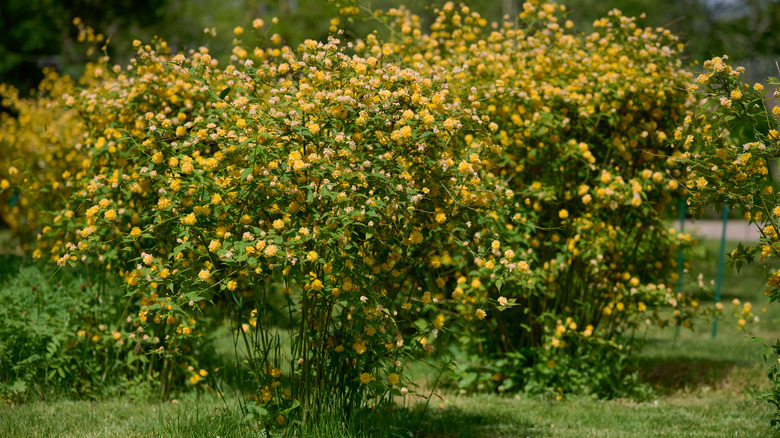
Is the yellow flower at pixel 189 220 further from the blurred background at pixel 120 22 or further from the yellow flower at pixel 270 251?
the blurred background at pixel 120 22

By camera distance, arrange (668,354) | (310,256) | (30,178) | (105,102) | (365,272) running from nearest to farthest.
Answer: (310,256) → (365,272) → (105,102) → (30,178) → (668,354)

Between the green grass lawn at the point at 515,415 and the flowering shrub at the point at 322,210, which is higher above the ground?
the flowering shrub at the point at 322,210

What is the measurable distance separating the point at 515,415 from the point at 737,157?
2080 mm

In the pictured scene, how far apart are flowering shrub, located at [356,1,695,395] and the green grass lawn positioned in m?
0.40

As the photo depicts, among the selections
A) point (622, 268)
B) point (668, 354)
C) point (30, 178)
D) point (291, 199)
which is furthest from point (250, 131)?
point (668, 354)

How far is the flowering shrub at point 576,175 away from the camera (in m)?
4.97

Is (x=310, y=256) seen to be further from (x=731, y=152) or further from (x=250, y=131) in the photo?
(x=731, y=152)

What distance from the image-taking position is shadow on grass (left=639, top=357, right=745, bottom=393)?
5688 mm

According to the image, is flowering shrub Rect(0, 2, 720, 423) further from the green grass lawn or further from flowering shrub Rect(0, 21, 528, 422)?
the green grass lawn

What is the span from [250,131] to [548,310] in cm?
281

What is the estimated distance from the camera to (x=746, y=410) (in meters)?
4.86

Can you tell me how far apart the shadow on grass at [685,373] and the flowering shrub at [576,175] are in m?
0.54

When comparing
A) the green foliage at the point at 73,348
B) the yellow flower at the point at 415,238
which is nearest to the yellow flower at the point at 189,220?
the yellow flower at the point at 415,238

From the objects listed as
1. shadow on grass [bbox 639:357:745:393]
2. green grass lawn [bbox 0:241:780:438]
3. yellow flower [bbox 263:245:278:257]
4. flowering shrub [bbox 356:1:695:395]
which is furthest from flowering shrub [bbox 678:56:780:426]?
shadow on grass [bbox 639:357:745:393]
